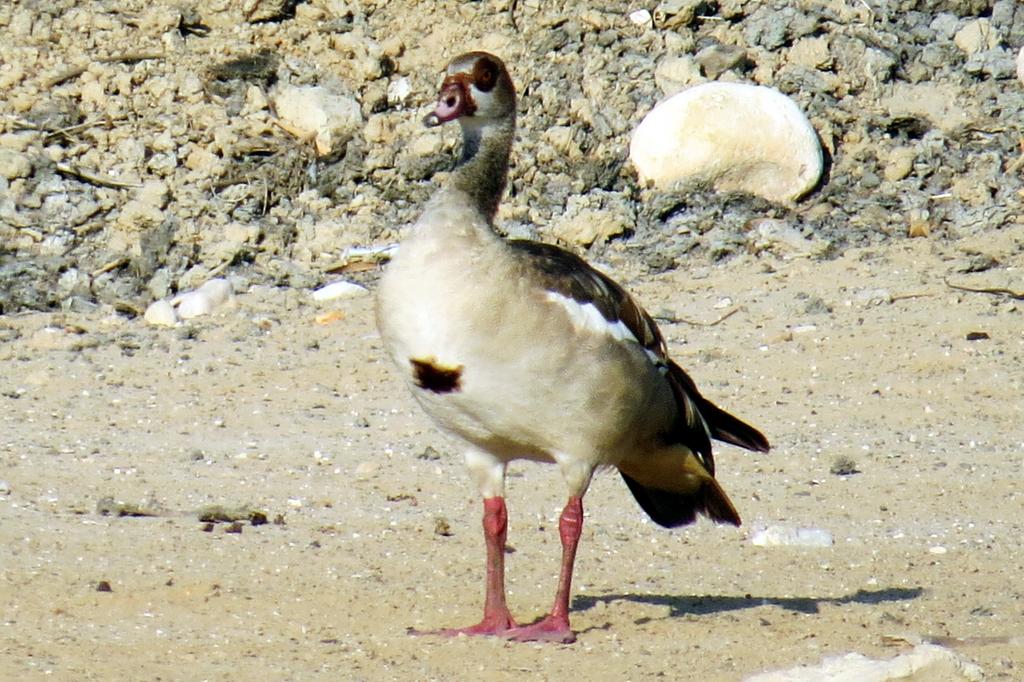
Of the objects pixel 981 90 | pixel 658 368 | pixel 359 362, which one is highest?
pixel 658 368

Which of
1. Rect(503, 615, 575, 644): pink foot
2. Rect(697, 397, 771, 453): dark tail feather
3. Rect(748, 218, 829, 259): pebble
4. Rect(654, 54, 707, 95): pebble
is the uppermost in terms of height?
Rect(697, 397, 771, 453): dark tail feather

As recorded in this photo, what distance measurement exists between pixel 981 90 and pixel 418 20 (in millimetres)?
3999

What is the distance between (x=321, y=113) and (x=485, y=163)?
6320 millimetres

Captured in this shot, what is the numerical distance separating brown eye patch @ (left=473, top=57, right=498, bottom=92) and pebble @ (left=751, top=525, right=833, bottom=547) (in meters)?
2.32

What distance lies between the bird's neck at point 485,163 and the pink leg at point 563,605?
1.04m

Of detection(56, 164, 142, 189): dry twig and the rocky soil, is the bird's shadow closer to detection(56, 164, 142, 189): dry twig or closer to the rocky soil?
the rocky soil

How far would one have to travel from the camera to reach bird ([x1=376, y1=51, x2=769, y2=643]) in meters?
5.58

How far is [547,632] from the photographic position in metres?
5.93

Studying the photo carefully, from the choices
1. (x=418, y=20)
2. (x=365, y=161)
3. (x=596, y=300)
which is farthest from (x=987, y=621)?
(x=418, y=20)

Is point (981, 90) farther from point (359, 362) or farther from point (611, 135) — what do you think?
point (359, 362)

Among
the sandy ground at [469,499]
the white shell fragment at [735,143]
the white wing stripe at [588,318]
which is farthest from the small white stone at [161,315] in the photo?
the white wing stripe at [588,318]

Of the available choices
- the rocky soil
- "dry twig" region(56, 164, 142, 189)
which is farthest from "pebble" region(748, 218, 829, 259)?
"dry twig" region(56, 164, 142, 189)

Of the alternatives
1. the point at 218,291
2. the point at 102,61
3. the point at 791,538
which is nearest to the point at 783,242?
the point at 218,291

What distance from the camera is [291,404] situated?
9391 millimetres
